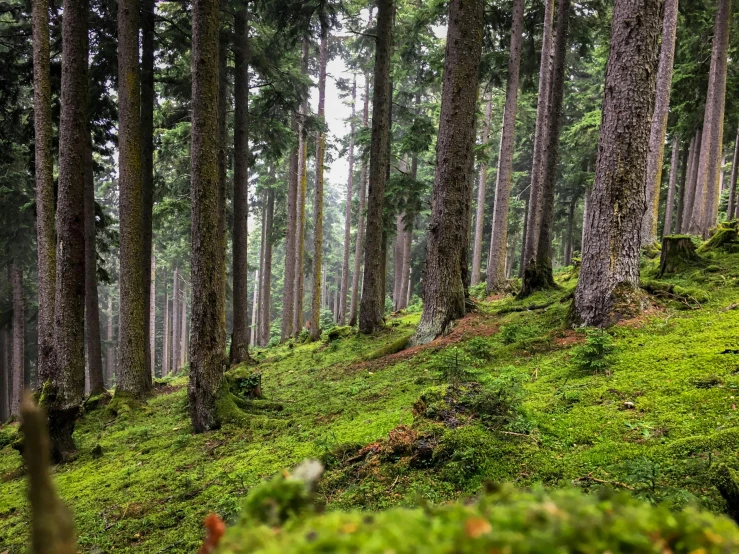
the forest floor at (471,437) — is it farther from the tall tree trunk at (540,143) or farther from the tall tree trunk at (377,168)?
the tall tree trunk at (540,143)

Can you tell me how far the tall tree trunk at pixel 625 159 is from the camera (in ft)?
20.2

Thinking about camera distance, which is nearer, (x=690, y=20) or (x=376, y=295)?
(x=376, y=295)

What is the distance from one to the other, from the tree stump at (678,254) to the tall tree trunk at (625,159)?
3357mm

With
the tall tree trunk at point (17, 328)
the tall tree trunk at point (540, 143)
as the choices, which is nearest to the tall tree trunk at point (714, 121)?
the tall tree trunk at point (540, 143)

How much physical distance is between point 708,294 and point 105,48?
49.6 ft

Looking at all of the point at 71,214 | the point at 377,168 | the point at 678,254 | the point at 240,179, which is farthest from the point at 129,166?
the point at 678,254

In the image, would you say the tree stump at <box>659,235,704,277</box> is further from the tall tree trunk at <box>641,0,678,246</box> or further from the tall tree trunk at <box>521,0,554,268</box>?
the tall tree trunk at <box>521,0,554,268</box>

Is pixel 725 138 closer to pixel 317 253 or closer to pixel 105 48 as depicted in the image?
pixel 317 253

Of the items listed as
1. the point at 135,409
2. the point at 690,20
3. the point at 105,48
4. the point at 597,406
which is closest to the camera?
the point at 597,406

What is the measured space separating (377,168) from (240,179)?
169 inches

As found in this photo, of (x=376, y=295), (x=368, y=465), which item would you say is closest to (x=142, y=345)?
(x=376, y=295)

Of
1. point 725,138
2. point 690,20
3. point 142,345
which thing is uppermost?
point 690,20

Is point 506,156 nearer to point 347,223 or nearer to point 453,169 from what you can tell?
point 453,169

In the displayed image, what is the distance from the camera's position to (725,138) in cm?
2117
